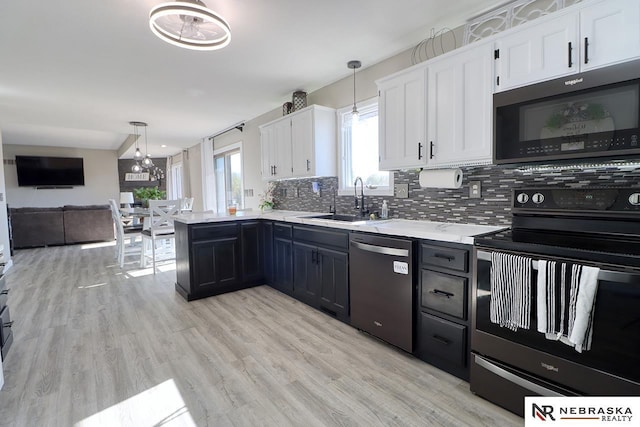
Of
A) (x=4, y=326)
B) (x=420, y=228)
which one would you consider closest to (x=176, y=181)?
(x=4, y=326)

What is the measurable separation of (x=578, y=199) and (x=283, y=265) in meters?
2.59

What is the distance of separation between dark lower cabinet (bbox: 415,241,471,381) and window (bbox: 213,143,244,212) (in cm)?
428

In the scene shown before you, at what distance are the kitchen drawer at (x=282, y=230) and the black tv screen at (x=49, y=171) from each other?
856cm

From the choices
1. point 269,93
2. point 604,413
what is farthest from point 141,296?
point 604,413

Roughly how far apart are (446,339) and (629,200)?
1.18 m

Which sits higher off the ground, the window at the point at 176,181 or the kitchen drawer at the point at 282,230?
the window at the point at 176,181

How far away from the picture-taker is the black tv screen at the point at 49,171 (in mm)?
8336

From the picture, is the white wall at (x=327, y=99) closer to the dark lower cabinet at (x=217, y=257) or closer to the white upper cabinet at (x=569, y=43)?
the white upper cabinet at (x=569, y=43)

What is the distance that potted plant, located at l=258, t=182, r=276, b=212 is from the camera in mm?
4644

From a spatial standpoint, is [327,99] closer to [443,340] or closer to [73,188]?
[443,340]

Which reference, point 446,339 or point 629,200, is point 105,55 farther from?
point 629,200

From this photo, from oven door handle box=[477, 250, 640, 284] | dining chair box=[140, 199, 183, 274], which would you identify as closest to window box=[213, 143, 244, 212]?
dining chair box=[140, 199, 183, 274]

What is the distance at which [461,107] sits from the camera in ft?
6.83

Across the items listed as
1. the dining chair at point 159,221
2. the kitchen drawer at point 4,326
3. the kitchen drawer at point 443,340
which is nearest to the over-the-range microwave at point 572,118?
the kitchen drawer at point 443,340
